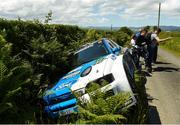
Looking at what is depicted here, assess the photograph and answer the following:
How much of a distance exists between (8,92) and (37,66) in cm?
395

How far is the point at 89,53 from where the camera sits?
10531mm

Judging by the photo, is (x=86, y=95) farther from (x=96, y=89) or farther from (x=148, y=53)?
(x=148, y=53)

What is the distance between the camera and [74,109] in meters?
7.52

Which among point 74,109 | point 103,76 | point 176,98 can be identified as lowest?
point 176,98

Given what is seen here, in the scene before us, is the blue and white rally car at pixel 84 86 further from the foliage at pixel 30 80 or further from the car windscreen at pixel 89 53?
the car windscreen at pixel 89 53

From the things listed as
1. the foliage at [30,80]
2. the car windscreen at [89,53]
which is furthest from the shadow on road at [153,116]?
the car windscreen at [89,53]

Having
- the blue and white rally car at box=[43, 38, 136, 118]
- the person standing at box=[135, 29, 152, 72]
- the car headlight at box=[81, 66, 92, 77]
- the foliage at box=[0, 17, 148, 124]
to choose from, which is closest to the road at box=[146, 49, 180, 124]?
the person standing at box=[135, 29, 152, 72]

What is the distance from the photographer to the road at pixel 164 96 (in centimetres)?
862

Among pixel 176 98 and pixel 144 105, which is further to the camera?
pixel 176 98

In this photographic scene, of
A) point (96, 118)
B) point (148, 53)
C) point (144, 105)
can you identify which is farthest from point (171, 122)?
point (148, 53)

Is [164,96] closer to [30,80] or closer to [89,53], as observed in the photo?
[89,53]

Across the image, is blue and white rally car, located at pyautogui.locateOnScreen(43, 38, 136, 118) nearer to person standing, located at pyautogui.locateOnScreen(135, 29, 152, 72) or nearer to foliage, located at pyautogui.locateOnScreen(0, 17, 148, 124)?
foliage, located at pyautogui.locateOnScreen(0, 17, 148, 124)

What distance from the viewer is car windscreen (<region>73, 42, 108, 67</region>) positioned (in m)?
10.3

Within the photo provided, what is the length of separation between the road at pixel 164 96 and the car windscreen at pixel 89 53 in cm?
186
